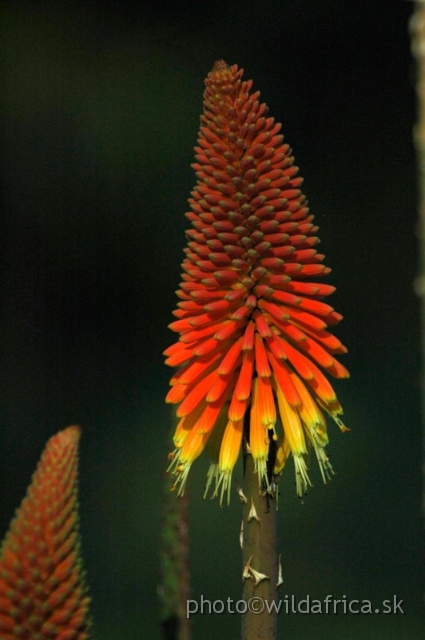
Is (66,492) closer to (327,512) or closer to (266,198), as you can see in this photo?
(266,198)

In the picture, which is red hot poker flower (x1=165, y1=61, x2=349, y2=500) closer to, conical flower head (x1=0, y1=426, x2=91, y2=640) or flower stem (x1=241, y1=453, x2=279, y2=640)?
flower stem (x1=241, y1=453, x2=279, y2=640)

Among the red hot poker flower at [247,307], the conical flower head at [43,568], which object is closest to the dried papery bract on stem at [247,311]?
the red hot poker flower at [247,307]

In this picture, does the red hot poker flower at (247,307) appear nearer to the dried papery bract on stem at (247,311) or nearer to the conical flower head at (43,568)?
the dried papery bract on stem at (247,311)

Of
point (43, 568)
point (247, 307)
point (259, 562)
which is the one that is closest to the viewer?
point (43, 568)

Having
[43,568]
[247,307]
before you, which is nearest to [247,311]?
[247,307]

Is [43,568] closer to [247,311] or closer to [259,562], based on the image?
[259,562]
